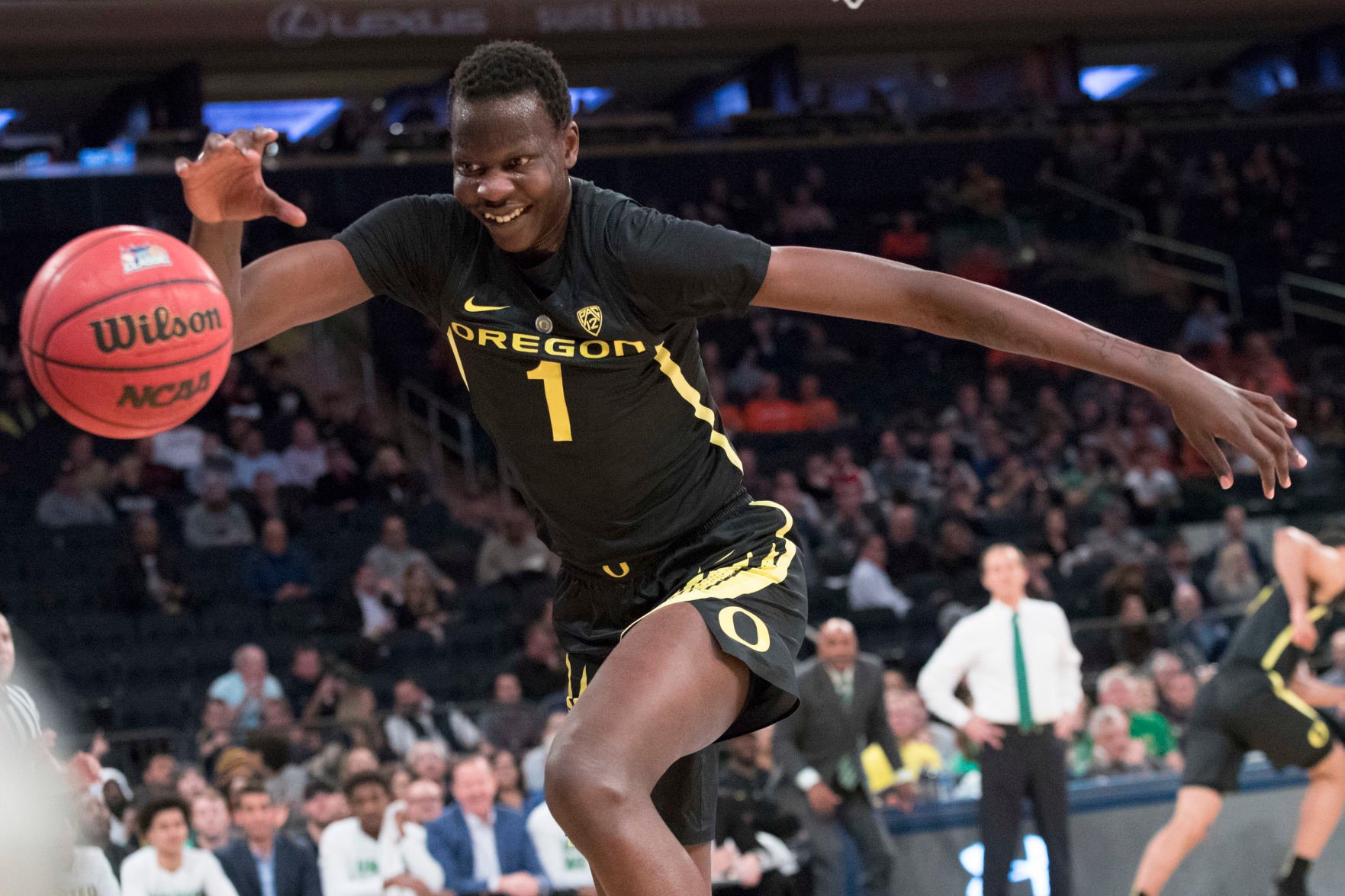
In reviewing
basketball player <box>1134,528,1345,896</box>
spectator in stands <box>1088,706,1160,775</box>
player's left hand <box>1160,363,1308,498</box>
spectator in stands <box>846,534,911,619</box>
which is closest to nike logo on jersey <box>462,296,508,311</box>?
player's left hand <box>1160,363,1308,498</box>

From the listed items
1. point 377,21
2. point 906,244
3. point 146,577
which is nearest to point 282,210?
point 146,577

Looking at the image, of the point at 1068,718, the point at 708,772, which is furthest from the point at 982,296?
the point at 1068,718

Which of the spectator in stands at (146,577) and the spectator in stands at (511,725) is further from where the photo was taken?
the spectator in stands at (146,577)

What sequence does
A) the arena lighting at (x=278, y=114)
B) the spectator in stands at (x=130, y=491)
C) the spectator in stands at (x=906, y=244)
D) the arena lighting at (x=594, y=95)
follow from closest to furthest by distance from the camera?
the spectator in stands at (x=130, y=491)
the spectator in stands at (x=906, y=244)
the arena lighting at (x=278, y=114)
the arena lighting at (x=594, y=95)

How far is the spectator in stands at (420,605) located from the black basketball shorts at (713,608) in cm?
722

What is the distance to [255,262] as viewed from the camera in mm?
3631

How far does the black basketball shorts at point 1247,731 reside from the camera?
8000 millimetres

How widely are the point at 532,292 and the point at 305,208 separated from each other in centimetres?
1253

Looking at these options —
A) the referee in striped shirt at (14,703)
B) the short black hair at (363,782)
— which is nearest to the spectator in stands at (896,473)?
the short black hair at (363,782)

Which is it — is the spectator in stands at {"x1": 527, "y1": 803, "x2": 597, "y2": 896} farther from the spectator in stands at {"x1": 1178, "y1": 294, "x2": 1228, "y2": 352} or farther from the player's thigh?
the spectator in stands at {"x1": 1178, "y1": 294, "x2": 1228, "y2": 352}

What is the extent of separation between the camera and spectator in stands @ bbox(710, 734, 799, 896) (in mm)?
8023

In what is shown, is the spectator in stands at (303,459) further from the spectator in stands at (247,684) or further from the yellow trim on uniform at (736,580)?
the yellow trim on uniform at (736,580)

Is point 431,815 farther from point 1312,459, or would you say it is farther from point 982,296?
point 1312,459

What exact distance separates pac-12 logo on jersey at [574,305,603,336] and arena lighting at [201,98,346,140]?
17225 mm
